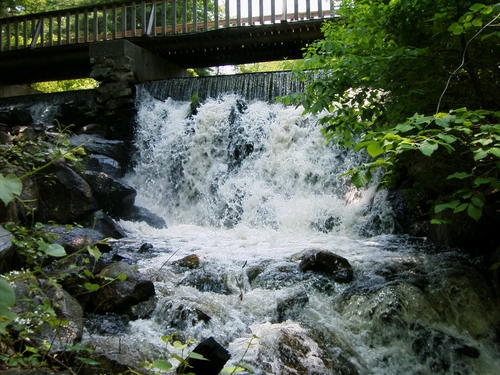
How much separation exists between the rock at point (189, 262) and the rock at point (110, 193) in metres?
3.46

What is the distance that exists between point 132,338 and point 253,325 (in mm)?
1109

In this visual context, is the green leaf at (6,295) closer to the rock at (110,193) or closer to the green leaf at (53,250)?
the green leaf at (53,250)

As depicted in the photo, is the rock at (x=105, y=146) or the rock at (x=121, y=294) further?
the rock at (x=105, y=146)

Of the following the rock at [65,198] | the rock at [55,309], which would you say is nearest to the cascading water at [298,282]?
the rock at [55,309]

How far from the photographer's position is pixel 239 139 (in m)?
9.99

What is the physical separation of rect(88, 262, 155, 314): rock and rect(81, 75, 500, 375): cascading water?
23 centimetres

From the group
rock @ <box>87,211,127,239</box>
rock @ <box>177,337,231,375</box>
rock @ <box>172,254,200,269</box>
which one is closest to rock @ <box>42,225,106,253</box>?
rock @ <box>87,211,127,239</box>

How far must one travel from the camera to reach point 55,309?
3307mm

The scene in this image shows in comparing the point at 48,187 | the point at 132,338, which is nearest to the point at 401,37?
the point at 132,338

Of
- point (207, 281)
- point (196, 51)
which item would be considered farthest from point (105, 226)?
point (196, 51)

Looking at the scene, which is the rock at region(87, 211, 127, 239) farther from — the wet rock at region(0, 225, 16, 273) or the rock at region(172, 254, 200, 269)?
the wet rock at region(0, 225, 16, 273)

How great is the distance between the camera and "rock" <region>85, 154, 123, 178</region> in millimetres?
9242

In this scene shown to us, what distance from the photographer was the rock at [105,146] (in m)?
9.85

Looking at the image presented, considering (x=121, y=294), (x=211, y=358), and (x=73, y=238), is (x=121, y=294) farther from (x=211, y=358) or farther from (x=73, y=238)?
(x=73, y=238)
